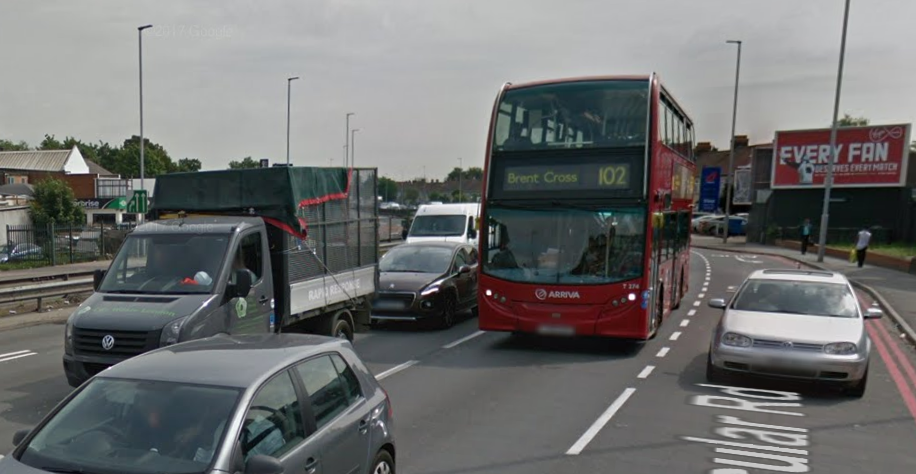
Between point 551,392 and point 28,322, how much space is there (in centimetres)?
1113

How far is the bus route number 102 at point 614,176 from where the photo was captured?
11031 millimetres

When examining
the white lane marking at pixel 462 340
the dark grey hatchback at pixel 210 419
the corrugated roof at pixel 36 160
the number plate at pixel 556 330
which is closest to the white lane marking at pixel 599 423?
the number plate at pixel 556 330

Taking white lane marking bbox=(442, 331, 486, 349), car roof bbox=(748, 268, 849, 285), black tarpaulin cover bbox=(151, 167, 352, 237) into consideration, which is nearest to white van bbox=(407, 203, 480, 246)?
white lane marking bbox=(442, 331, 486, 349)

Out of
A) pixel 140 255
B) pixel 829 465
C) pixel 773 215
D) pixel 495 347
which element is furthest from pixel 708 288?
pixel 773 215

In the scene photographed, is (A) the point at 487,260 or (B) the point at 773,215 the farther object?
(B) the point at 773,215

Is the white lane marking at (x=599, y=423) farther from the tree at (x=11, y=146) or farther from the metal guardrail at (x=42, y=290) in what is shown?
the tree at (x=11, y=146)

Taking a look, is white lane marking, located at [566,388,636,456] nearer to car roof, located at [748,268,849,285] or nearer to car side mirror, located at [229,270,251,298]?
car roof, located at [748,268,849,285]

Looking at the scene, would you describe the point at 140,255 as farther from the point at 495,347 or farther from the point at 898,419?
the point at 898,419

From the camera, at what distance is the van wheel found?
4836 mm

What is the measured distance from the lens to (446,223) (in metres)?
21.0

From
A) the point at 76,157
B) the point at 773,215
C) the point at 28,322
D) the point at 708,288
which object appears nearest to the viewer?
the point at 28,322

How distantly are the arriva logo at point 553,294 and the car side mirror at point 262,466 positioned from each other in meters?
7.97

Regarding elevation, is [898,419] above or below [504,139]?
below

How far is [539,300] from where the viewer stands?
11.3m
